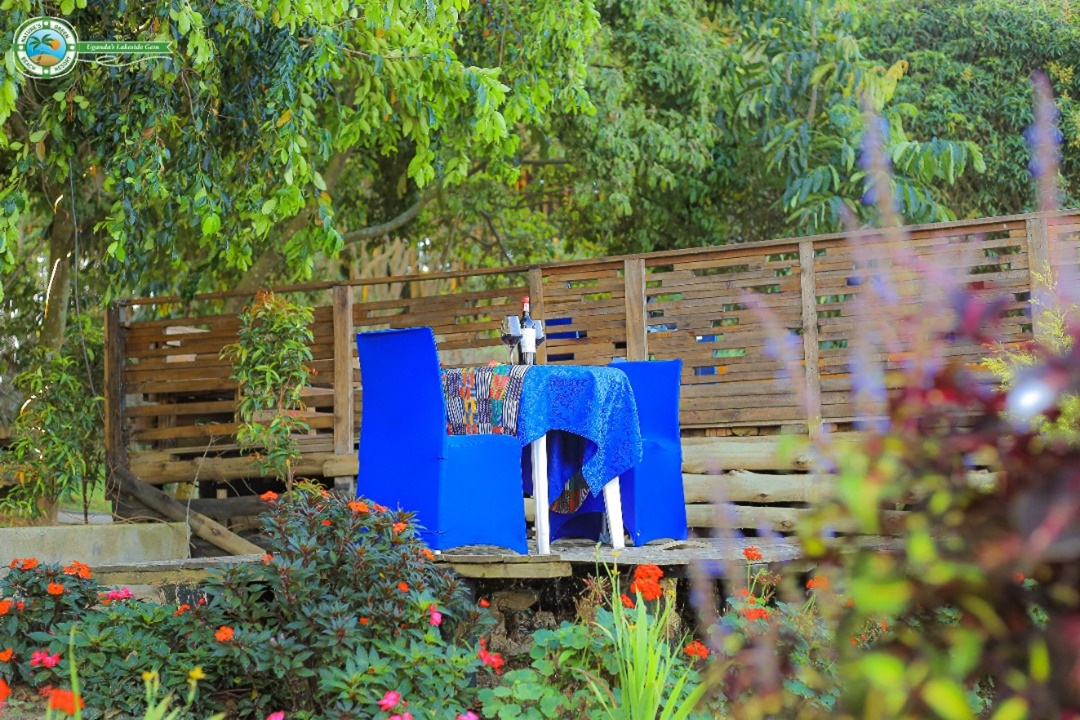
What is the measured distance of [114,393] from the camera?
8.19 meters

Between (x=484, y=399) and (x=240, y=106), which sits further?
(x=240, y=106)

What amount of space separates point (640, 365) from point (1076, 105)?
679 centimetres

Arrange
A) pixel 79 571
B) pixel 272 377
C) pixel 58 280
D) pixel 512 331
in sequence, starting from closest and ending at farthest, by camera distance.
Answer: pixel 79 571 → pixel 512 331 → pixel 272 377 → pixel 58 280

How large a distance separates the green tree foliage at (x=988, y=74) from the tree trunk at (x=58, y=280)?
22.4ft

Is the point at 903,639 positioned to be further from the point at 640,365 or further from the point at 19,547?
the point at 19,547

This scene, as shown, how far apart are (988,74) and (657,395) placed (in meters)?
6.84

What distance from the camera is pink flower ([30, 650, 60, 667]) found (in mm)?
3395

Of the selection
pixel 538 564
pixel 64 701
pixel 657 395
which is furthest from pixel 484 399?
pixel 64 701

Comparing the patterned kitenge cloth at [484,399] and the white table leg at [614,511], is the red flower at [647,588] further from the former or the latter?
the white table leg at [614,511]

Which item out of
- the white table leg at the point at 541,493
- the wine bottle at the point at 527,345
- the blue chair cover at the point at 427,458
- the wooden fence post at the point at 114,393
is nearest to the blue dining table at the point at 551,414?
the white table leg at the point at 541,493

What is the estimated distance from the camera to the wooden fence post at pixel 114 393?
8.06 metres

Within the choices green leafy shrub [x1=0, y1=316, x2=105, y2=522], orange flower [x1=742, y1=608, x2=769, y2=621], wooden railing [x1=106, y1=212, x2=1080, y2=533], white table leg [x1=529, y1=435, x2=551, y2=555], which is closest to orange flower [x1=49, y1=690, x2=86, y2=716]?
orange flower [x1=742, y1=608, x2=769, y2=621]

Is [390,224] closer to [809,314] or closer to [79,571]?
[809,314]

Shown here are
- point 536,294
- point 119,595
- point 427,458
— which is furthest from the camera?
point 536,294
